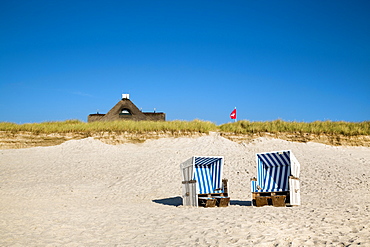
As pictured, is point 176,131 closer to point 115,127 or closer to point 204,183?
point 115,127

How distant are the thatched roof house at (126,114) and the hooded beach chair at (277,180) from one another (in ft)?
72.2

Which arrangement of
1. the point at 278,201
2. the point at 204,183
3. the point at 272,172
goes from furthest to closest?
the point at 204,183 < the point at 272,172 < the point at 278,201

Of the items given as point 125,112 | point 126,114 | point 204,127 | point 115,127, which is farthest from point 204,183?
point 125,112

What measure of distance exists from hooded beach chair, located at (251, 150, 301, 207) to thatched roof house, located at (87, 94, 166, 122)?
22010mm

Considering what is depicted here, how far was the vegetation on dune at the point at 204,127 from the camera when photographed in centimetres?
2341

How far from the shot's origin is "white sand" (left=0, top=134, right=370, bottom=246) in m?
6.68

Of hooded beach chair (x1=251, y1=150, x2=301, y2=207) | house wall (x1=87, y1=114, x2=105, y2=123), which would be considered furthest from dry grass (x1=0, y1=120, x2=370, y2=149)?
hooded beach chair (x1=251, y1=150, x2=301, y2=207)

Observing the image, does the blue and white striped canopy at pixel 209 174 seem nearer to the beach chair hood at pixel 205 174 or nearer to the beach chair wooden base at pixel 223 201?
the beach chair hood at pixel 205 174

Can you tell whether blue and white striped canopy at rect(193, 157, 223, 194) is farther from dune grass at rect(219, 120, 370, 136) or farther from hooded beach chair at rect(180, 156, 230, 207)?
dune grass at rect(219, 120, 370, 136)

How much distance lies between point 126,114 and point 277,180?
23466 millimetres

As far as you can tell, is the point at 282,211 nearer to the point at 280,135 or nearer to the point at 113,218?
the point at 113,218

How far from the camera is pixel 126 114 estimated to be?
111 ft

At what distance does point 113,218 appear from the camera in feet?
30.0

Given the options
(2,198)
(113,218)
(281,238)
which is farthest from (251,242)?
(2,198)
